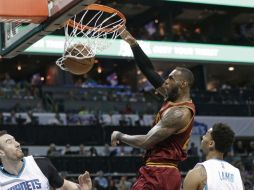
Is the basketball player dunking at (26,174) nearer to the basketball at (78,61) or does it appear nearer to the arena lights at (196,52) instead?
the basketball at (78,61)

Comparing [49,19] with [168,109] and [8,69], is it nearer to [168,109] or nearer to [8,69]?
[168,109]

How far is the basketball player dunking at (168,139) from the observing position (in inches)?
186

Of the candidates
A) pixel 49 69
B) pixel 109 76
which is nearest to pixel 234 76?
pixel 109 76

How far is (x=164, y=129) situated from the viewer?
470cm

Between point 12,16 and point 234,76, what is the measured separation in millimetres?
26544

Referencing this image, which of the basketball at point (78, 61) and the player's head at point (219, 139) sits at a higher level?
the basketball at point (78, 61)

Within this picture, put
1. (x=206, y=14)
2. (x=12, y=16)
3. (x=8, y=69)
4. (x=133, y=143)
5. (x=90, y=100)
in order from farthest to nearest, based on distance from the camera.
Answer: (x=8, y=69) → (x=206, y=14) → (x=90, y=100) → (x=12, y=16) → (x=133, y=143)

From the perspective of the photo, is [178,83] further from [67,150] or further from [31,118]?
[31,118]

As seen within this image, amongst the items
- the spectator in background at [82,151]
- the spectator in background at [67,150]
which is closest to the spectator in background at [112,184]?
the spectator in background at [82,151]

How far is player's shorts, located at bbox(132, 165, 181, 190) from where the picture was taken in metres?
4.80

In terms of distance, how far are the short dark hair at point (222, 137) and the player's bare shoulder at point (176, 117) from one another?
48 cm

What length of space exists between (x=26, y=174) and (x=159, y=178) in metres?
1.01

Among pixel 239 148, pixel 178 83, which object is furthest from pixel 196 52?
pixel 178 83

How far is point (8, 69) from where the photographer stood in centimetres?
3111
